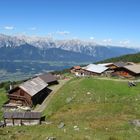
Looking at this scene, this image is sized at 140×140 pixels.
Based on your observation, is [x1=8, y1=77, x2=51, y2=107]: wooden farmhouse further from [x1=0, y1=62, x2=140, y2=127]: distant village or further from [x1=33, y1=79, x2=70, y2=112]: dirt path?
[x1=33, y1=79, x2=70, y2=112]: dirt path

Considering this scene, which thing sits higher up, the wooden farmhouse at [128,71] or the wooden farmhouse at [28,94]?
the wooden farmhouse at [128,71]

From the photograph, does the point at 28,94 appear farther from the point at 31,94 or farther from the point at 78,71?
the point at 78,71

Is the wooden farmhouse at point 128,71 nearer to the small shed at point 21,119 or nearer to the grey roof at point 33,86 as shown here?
the grey roof at point 33,86

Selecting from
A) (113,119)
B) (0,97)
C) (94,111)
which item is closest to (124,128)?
(113,119)

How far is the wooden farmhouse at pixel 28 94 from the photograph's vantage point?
84.1 meters

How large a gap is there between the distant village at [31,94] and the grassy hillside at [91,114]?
5231 millimetres

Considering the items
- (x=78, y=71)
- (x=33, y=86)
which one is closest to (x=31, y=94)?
(x=33, y=86)

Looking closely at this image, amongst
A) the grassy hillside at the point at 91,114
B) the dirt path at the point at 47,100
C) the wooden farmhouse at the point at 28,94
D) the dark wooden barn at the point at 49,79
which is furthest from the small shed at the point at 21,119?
the dark wooden barn at the point at 49,79

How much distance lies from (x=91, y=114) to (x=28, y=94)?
88.9ft

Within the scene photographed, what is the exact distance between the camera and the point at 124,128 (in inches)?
1972

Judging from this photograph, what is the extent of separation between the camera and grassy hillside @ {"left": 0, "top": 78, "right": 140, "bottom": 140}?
4559 centimetres

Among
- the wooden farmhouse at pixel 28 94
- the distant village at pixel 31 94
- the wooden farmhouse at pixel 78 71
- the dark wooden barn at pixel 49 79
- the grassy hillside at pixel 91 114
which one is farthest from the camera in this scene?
the wooden farmhouse at pixel 78 71

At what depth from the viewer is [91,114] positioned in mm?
63500

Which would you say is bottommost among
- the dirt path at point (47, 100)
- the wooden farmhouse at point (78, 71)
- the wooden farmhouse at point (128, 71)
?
the dirt path at point (47, 100)
